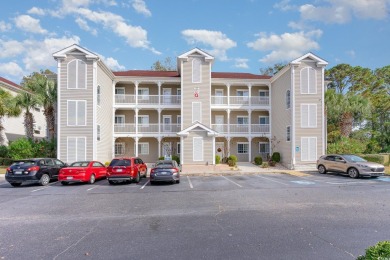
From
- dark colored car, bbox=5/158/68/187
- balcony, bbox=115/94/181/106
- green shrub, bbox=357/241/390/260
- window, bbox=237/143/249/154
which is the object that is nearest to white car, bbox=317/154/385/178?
window, bbox=237/143/249/154

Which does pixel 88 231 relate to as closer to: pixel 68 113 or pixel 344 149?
pixel 68 113

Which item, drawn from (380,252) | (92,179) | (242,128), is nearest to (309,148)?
(242,128)

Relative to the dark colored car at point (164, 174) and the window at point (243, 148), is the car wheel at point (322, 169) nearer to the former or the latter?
the window at point (243, 148)

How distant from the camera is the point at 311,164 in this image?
2475 cm

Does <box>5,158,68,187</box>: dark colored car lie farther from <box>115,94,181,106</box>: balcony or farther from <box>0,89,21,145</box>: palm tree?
<box>115,94,181,106</box>: balcony

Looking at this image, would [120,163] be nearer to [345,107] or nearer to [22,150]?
[22,150]

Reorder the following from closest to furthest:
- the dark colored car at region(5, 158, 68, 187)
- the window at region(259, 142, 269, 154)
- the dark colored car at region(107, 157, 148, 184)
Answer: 1. the dark colored car at region(5, 158, 68, 187)
2. the dark colored car at region(107, 157, 148, 184)
3. the window at region(259, 142, 269, 154)

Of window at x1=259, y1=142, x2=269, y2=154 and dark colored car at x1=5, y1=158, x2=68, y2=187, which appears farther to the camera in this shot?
window at x1=259, y1=142, x2=269, y2=154

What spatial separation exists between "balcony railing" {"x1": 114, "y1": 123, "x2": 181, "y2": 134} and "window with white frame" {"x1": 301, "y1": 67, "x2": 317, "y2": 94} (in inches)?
545

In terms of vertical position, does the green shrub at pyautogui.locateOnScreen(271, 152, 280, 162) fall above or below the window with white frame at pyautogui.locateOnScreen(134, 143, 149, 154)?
below

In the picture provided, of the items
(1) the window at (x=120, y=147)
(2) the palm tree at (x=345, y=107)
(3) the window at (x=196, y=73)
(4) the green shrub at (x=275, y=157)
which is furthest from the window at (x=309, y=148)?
(1) the window at (x=120, y=147)

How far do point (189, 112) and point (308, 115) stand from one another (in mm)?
12031

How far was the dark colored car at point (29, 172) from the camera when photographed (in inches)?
579

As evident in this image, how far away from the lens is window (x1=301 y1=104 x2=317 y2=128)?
2536cm
